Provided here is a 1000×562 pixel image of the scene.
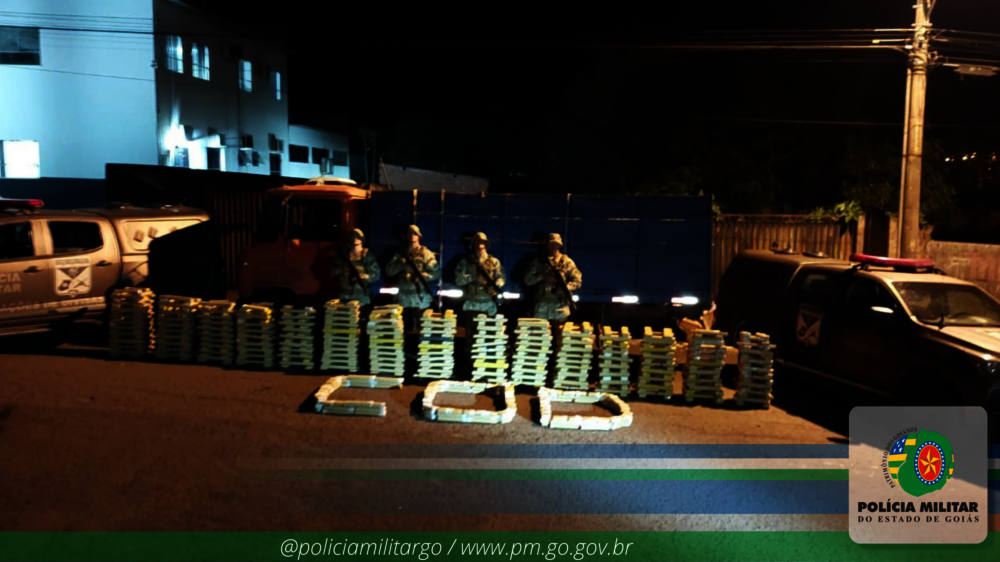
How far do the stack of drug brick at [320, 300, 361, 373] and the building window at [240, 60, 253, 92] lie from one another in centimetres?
2363

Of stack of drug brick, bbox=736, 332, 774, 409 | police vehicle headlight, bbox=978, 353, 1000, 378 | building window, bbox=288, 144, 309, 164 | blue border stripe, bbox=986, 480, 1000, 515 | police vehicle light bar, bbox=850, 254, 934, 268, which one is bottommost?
blue border stripe, bbox=986, 480, 1000, 515

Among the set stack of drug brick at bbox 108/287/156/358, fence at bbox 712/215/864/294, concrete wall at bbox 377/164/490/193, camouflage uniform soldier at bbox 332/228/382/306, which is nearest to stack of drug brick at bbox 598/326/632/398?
camouflage uniform soldier at bbox 332/228/382/306

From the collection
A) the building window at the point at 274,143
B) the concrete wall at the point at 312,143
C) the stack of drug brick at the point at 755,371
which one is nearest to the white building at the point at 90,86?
the building window at the point at 274,143

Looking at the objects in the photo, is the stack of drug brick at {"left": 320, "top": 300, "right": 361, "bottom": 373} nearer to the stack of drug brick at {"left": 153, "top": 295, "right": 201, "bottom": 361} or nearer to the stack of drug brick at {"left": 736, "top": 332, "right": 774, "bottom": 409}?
the stack of drug brick at {"left": 153, "top": 295, "right": 201, "bottom": 361}

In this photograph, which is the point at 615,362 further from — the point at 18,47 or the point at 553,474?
the point at 18,47

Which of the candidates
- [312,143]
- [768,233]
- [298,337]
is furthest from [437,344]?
[312,143]

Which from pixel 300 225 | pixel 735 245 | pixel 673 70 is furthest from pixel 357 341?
pixel 673 70

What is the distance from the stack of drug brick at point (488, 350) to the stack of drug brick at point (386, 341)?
0.96 m

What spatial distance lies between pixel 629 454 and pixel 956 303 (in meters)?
4.51

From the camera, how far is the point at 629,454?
262 inches

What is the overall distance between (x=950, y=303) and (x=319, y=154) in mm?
34195

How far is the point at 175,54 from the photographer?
2442 cm

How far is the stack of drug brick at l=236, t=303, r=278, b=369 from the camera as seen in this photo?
934cm

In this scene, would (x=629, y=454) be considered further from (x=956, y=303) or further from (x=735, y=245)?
(x=735, y=245)
